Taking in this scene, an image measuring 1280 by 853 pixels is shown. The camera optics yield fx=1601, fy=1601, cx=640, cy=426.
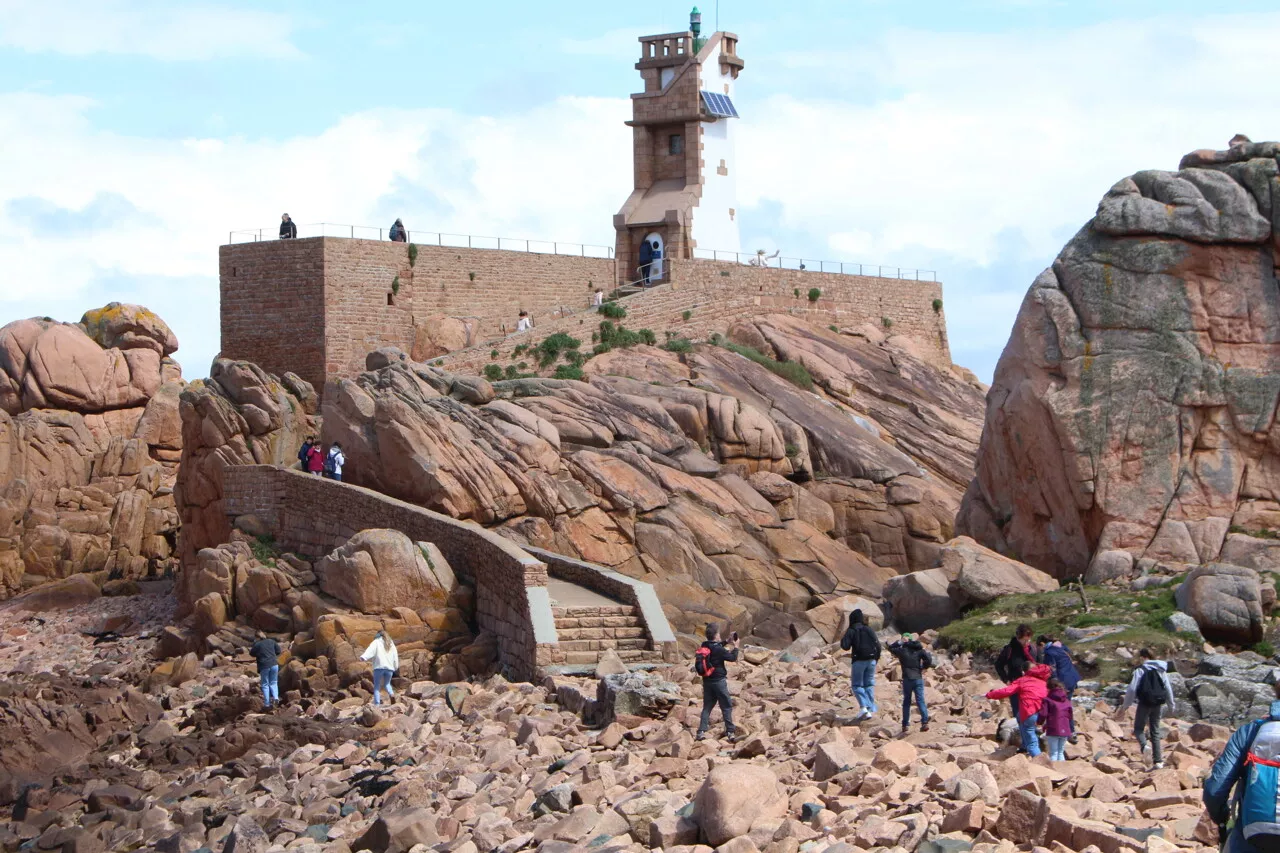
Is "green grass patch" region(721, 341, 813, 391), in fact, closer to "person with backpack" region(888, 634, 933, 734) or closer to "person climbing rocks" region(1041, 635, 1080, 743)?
"person with backpack" region(888, 634, 933, 734)

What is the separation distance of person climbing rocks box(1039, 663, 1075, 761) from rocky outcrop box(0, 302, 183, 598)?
24.2m

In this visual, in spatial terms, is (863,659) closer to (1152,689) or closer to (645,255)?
(1152,689)

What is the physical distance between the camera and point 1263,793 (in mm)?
7094

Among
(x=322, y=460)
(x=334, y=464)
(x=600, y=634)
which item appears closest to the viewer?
(x=600, y=634)

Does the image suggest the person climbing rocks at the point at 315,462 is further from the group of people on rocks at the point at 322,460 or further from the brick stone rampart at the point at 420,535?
the brick stone rampart at the point at 420,535

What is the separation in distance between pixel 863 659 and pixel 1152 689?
2648mm

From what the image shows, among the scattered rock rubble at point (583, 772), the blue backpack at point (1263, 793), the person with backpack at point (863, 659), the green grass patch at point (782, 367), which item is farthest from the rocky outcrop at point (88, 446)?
the blue backpack at point (1263, 793)

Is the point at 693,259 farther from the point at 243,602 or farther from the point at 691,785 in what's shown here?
the point at 691,785

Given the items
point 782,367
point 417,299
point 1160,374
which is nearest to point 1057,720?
point 1160,374

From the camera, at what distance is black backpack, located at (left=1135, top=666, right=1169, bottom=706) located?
11797 mm

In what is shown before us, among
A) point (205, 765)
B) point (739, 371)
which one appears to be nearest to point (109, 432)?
point (739, 371)

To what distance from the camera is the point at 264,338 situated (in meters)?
34.9

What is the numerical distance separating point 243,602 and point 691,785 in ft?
40.7

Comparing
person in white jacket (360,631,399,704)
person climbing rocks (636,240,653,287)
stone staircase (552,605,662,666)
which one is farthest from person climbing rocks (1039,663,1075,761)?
person climbing rocks (636,240,653,287)
